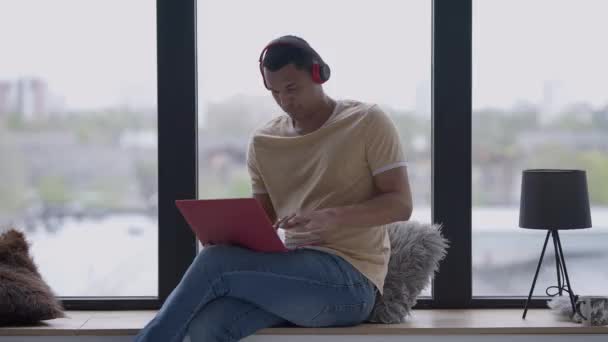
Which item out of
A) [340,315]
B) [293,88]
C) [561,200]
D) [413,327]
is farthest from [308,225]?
[561,200]

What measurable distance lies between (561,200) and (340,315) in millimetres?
838

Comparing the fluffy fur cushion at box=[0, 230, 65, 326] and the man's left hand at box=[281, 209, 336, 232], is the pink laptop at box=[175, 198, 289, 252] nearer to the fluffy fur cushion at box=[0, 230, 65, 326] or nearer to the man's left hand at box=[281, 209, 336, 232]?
the man's left hand at box=[281, 209, 336, 232]

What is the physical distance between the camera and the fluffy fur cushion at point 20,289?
8.55 feet

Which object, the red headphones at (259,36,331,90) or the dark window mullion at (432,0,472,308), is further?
the dark window mullion at (432,0,472,308)

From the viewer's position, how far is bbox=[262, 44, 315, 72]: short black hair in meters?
2.40

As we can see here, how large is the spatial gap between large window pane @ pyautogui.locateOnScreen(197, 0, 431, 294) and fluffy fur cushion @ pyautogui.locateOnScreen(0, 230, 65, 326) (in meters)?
0.70

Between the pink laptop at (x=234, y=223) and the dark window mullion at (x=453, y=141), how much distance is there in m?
0.93

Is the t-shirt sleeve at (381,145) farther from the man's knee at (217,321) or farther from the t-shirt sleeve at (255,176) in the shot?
the man's knee at (217,321)

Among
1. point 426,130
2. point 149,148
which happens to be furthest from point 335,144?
point 149,148

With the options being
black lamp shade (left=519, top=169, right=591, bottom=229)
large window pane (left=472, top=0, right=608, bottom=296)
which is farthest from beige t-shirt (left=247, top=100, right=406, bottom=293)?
large window pane (left=472, top=0, right=608, bottom=296)

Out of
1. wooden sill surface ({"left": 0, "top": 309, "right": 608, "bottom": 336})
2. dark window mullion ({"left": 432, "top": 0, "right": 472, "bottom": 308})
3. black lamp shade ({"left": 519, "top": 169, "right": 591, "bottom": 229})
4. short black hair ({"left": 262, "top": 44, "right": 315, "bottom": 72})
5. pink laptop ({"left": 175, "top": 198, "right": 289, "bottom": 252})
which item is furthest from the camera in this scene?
dark window mullion ({"left": 432, "top": 0, "right": 472, "bottom": 308})

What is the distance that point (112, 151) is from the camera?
3.12 meters

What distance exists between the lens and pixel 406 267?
8.80 feet

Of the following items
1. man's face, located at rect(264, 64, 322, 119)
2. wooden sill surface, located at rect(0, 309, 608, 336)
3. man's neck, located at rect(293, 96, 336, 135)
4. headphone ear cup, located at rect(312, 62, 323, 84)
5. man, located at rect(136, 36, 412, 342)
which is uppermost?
headphone ear cup, located at rect(312, 62, 323, 84)
